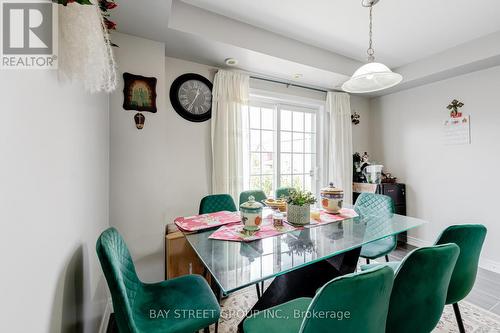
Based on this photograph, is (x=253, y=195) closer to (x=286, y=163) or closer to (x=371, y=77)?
(x=286, y=163)

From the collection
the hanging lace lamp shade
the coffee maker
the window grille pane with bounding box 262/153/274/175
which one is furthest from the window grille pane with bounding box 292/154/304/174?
the hanging lace lamp shade

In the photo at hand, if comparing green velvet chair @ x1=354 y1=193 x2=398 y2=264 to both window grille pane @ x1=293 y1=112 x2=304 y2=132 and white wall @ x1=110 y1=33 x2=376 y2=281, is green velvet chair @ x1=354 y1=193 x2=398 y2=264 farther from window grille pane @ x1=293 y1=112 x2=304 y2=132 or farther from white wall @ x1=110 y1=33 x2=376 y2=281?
white wall @ x1=110 y1=33 x2=376 y2=281

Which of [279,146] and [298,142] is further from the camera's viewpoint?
[298,142]

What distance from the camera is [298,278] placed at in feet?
5.14

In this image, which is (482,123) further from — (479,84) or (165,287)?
(165,287)

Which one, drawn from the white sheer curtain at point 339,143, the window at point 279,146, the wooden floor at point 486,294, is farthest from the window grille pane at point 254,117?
the wooden floor at point 486,294

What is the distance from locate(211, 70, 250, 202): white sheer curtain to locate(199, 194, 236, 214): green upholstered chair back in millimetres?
367

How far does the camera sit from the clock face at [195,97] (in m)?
2.50

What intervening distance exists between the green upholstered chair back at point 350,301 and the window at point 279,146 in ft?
7.23

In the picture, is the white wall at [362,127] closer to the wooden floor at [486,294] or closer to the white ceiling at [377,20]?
the white ceiling at [377,20]

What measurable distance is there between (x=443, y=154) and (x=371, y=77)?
222 cm

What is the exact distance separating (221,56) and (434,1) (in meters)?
2.06

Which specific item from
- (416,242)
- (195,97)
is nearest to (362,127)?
(416,242)

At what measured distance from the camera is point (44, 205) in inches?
27.6
